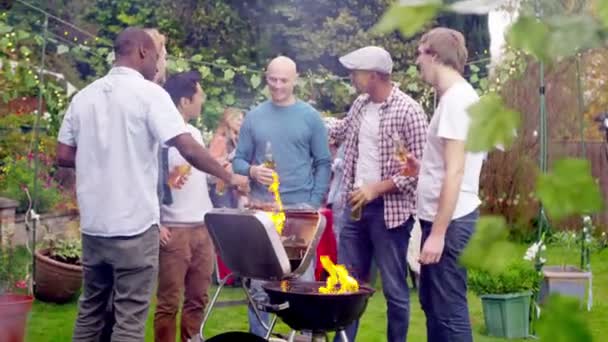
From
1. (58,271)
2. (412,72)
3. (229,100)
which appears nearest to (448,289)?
(58,271)

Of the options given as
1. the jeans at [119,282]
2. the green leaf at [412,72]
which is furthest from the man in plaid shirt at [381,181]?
the green leaf at [412,72]

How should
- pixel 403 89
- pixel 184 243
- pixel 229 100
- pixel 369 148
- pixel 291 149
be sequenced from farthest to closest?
pixel 403 89 < pixel 229 100 < pixel 291 149 < pixel 184 243 < pixel 369 148

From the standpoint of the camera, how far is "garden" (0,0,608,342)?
62 centimetres

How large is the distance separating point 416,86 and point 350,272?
494cm

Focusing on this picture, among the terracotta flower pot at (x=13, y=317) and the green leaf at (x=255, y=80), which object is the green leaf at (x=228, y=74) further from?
the terracotta flower pot at (x=13, y=317)

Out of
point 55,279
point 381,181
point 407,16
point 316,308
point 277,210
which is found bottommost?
point 55,279

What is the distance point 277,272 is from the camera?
3.60 meters

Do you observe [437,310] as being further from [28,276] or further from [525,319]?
[28,276]

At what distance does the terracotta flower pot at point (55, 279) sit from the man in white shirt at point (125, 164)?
9.15 ft

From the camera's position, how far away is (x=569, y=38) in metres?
0.60

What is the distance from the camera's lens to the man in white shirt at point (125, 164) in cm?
371

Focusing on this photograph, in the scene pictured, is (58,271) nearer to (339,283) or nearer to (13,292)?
(13,292)

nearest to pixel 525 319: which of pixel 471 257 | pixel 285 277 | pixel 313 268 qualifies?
pixel 313 268

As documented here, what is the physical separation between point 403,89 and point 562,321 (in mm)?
9641
